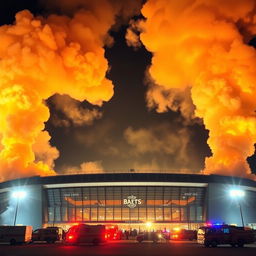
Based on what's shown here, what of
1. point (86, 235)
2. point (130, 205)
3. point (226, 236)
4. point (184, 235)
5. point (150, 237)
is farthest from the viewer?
point (130, 205)

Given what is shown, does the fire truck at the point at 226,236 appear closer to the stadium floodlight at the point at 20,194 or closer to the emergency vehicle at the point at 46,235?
the emergency vehicle at the point at 46,235

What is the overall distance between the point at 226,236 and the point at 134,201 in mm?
43478

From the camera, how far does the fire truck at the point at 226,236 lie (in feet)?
139

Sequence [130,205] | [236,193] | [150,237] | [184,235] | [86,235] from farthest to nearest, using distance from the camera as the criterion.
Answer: [130,205], [236,193], [184,235], [150,237], [86,235]

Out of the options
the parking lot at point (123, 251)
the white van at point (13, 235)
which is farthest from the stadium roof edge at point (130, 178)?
the parking lot at point (123, 251)

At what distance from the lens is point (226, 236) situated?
4262 centimetres

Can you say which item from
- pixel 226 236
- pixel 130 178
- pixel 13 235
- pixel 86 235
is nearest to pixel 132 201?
pixel 130 178

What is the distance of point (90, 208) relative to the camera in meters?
86.3

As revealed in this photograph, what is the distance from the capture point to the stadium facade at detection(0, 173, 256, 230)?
8344cm

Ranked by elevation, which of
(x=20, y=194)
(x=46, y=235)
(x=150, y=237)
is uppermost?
(x=20, y=194)

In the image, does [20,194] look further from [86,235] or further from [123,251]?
[123,251]

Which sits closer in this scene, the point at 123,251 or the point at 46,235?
the point at 123,251

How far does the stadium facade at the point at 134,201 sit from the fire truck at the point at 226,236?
3966 cm

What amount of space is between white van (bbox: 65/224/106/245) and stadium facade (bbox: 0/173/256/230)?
117 ft
